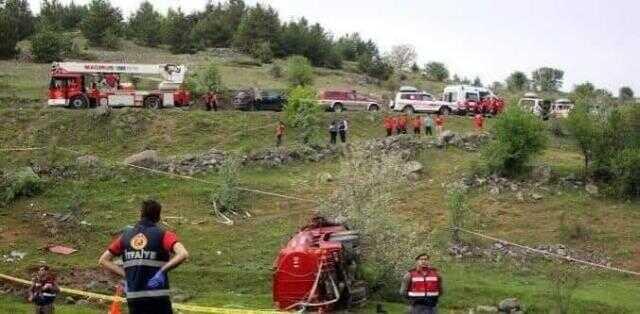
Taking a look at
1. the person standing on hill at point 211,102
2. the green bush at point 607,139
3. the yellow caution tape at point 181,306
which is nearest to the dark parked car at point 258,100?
the person standing on hill at point 211,102

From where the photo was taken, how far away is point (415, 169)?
3225 centimetres

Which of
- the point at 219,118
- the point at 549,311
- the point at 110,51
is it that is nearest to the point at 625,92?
the point at 110,51

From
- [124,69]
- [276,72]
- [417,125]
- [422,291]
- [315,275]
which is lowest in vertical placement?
[315,275]

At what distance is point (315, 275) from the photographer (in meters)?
16.0

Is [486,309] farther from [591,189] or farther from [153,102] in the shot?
[153,102]

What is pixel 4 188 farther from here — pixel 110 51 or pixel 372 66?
pixel 372 66

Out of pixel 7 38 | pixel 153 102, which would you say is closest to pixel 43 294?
pixel 153 102

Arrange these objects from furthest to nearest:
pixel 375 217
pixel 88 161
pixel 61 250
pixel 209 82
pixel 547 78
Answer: pixel 547 78 < pixel 209 82 < pixel 88 161 < pixel 61 250 < pixel 375 217

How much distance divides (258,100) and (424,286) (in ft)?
115

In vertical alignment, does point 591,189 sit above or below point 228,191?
above

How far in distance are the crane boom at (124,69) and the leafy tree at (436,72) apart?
1528 inches

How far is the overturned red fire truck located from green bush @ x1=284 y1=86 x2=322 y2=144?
20.6 meters

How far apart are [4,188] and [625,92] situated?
7575 cm

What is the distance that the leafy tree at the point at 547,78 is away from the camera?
10184cm
